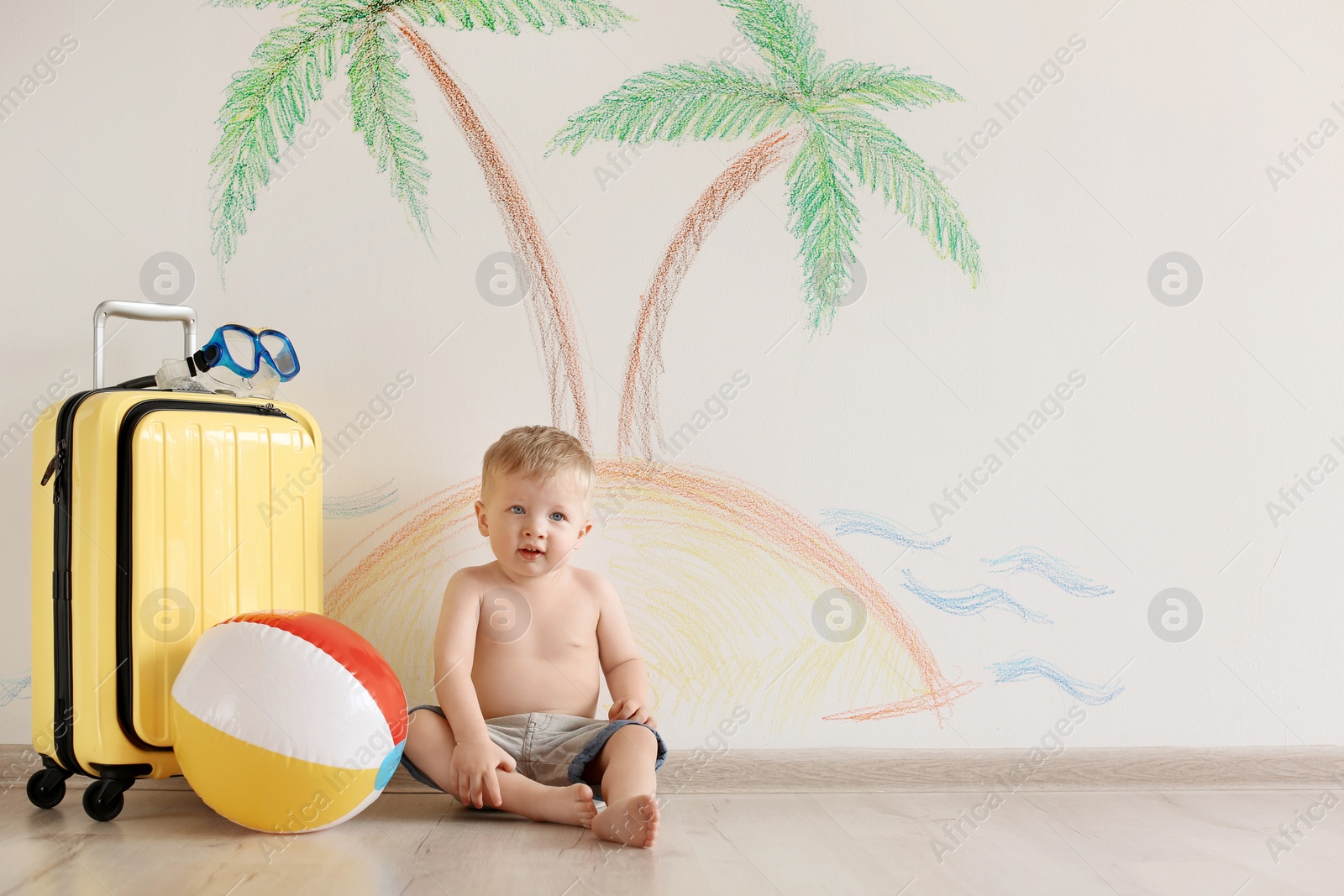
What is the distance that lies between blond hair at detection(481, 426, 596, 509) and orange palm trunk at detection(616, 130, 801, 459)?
0.55 ft

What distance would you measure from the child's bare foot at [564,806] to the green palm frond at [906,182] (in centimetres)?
120

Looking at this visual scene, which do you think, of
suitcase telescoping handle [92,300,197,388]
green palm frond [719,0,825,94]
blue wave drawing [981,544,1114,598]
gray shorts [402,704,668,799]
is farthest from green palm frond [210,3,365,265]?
blue wave drawing [981,544,1114,598]

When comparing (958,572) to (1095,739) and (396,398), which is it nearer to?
(1095,739)

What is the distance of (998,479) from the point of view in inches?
71.2

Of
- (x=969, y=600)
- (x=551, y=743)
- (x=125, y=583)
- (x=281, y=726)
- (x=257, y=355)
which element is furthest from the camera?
(x=969, y=600)

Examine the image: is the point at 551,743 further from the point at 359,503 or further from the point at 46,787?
the point at 46,787

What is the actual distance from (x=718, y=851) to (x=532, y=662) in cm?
47

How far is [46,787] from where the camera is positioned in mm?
1487

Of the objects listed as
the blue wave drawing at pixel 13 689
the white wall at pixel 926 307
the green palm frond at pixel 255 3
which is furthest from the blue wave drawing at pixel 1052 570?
the blue wave drawing at pixel 13 689

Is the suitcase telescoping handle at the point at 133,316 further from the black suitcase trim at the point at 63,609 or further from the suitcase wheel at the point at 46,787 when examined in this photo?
the suitcase wheel at the point at 46,787

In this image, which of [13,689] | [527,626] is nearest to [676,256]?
[527,626]

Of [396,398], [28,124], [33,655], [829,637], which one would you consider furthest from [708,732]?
[28,124]

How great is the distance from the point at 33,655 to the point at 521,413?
88 cm

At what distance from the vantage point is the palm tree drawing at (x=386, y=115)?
178cm
